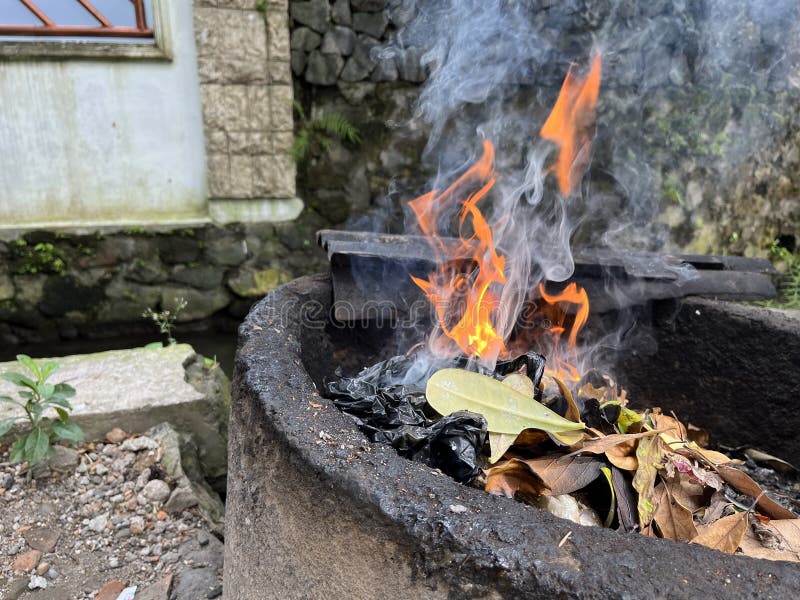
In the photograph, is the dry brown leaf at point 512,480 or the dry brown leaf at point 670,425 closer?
the dry brown leaf at point 512,480

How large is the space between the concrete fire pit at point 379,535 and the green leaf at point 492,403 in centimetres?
33

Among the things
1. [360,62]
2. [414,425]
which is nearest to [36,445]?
[414,425]

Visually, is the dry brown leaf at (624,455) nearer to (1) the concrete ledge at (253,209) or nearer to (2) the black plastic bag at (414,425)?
(2) the black plastic bag at (414,425)

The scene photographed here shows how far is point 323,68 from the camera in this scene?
3.98 meters

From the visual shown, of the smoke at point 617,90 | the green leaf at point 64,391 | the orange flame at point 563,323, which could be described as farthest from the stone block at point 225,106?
the orange flame at point 563,323

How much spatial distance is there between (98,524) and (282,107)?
116 inches

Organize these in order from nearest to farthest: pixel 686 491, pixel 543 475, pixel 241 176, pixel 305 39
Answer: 1. pixel 543 475
2. pixel 686 491
3. pixel 305 39
4. pixel 241 176

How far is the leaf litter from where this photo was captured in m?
1.14

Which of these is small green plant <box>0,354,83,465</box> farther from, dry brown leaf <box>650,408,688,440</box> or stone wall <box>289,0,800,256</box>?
stone wall <box>289,0,800,256</box>

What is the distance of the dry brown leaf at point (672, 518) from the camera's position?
3.64 ft

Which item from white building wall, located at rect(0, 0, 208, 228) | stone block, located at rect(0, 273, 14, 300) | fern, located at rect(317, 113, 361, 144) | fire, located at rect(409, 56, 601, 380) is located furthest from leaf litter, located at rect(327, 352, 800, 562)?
stone block, located at rect(0, 273, 14, 300)

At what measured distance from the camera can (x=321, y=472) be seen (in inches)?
37.8

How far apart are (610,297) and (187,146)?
125 inches

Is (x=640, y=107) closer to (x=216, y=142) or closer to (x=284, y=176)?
(x=284, y=176)
